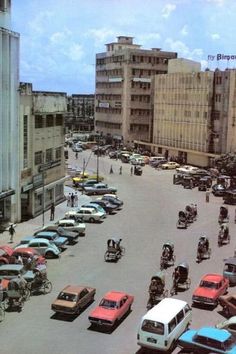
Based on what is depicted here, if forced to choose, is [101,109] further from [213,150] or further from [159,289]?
[159,289]

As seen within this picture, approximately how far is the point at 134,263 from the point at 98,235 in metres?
9.03

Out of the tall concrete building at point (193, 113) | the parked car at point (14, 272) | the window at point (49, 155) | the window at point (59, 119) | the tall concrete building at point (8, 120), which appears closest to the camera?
the parked car at point (14, 272)

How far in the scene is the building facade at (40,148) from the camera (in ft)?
164

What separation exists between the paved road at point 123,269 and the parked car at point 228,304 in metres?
0.49

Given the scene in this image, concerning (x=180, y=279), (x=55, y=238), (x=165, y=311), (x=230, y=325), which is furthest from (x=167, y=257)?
(x=165, y=311)

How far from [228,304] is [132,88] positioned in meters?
98.1

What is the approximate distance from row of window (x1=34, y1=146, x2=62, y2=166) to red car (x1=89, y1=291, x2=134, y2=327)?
88.8ft

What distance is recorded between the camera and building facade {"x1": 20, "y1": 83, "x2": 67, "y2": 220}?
50.0 m

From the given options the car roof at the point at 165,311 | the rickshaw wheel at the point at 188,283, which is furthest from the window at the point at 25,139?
the car roof at the point at 165,311

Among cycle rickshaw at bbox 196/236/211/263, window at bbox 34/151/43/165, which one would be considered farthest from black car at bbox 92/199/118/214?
cycle rickshaw at bbox 196/236/211/263

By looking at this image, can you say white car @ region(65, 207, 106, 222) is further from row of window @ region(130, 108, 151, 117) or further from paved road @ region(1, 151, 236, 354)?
row of window @ region(130, 108, 151, 117)

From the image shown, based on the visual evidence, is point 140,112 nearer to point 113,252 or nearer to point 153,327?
point 113,252

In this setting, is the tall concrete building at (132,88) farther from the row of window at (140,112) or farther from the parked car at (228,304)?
the parked car at (228,304)

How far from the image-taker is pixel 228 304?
28.4 meters
